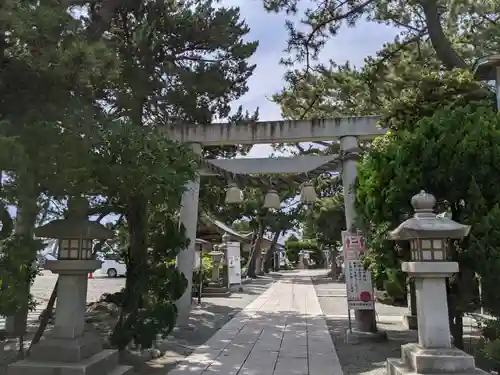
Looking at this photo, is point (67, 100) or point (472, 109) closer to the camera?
point (67, 100)

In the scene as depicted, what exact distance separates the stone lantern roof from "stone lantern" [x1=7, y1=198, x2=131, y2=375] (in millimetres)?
3562

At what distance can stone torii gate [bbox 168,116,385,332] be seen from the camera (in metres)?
9.05

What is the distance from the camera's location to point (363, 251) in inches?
317

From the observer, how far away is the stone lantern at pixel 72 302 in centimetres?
492

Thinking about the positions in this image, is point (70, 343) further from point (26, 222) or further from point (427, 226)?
point (427, 226)

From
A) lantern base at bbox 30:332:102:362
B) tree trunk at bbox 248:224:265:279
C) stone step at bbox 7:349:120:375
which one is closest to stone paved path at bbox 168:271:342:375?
stone step at bbox 7:349:120:375

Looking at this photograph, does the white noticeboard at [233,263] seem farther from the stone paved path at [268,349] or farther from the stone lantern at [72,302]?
the stone lantern at [72,302]

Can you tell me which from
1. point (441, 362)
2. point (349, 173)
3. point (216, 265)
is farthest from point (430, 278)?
point (216, 265)

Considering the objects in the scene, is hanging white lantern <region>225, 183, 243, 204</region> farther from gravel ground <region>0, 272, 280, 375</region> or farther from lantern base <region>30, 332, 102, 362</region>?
lantern base <region>30, 332, 102, 362</region>

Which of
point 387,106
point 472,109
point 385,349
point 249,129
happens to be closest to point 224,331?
point 385,349

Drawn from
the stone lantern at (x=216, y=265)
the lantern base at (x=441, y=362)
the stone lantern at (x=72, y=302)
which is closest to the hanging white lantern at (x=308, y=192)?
the stone lantern at (x=72, y=302)

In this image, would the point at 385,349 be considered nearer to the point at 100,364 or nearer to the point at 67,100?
the point at 100,364

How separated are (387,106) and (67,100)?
4.64 metres

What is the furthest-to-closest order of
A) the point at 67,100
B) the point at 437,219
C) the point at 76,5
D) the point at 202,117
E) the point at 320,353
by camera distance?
the point at 202,117 < the point at 320,353 < the point at 76,5 < the point at 67,100 < the point at 437,219
